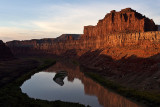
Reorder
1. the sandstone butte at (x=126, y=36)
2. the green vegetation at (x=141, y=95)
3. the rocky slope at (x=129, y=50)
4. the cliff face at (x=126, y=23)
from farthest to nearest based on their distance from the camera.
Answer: the cliff face at (x=126, y=23), the sandstone butte at (x=126, y=36), the rocky slope at (x=129, y=50), the green vegetation at (x=141, y=95)

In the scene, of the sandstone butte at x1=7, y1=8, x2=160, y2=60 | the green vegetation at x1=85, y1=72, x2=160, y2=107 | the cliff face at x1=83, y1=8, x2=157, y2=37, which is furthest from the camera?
the cliff face at x1=83, y1=8, x2=157, y2=37

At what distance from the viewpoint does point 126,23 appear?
128 metres

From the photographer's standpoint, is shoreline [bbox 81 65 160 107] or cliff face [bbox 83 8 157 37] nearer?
shoreline [bbox 81 65 160 107]

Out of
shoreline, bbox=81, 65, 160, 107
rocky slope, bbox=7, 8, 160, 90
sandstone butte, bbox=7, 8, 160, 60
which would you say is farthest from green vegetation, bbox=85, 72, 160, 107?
sandstone butte, bbox=7, 8, 160, 60

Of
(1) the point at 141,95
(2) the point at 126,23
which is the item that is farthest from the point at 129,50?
(1) the point at 141,95

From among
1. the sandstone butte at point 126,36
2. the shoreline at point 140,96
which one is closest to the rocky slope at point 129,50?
the sandstone butte at point 126,36

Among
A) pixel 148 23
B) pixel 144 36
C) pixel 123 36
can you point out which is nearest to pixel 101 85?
pixel 144 36

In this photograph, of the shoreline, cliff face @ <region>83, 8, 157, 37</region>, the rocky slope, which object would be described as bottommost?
the shoreline

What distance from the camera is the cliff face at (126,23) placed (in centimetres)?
11238

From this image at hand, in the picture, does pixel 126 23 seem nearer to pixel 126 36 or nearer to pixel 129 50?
pixel 126 36

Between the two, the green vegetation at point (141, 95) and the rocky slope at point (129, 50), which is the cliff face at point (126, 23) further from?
the green vegetation at point (141, 95)

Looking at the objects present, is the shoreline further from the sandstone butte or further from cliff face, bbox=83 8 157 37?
cliff face, bbox=83 8 157 37

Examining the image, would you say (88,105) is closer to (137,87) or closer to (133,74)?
(137,87)

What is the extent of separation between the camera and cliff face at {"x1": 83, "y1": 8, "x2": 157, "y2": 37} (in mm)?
112375
